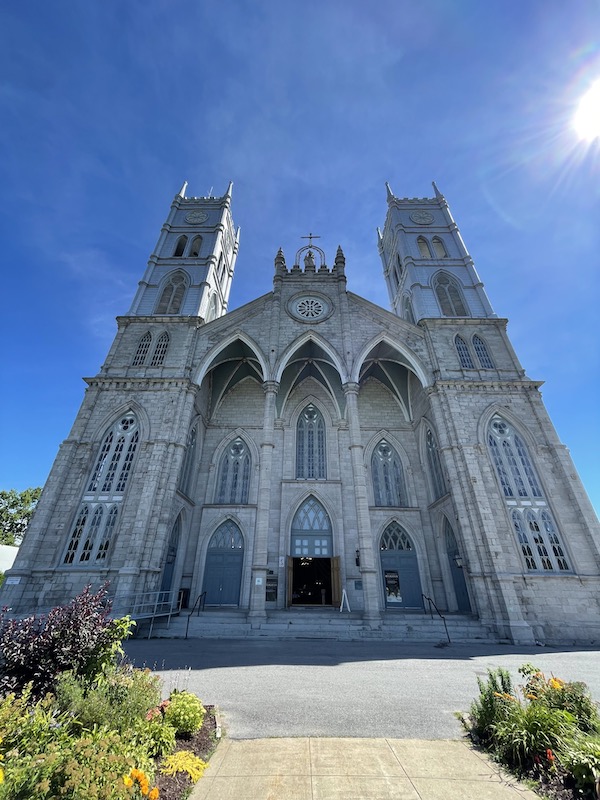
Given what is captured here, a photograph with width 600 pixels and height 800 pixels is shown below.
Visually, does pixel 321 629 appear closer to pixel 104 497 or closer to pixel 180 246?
pixel 104 497

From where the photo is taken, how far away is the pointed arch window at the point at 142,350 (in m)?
19.8

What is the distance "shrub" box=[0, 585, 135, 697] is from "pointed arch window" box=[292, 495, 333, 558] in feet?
49.6

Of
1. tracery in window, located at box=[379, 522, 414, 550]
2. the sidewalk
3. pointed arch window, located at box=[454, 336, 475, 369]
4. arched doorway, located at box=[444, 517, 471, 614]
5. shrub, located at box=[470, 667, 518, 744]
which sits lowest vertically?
the sidewalk

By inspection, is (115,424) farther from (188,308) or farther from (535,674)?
(535,674)

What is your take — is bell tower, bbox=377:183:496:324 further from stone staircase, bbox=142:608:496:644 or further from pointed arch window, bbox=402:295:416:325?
stone staircase, bbox=142:608:496:644

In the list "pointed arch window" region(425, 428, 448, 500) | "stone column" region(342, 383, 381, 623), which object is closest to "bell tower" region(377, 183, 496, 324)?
"pointed arch window" region(425, 428, 448, 500)

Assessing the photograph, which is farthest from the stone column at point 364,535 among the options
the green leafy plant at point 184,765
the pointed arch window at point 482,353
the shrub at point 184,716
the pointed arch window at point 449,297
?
the green leafy plant at point 184,765

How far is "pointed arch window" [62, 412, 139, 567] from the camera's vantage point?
14656 mm

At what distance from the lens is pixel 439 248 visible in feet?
88.2

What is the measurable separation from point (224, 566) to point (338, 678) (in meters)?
12.6

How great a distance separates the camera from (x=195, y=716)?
14.6 feet

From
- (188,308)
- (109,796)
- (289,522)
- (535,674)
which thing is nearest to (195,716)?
(109,796)

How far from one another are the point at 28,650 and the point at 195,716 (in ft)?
7.86

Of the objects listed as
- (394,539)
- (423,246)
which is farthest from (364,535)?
(423,246)
